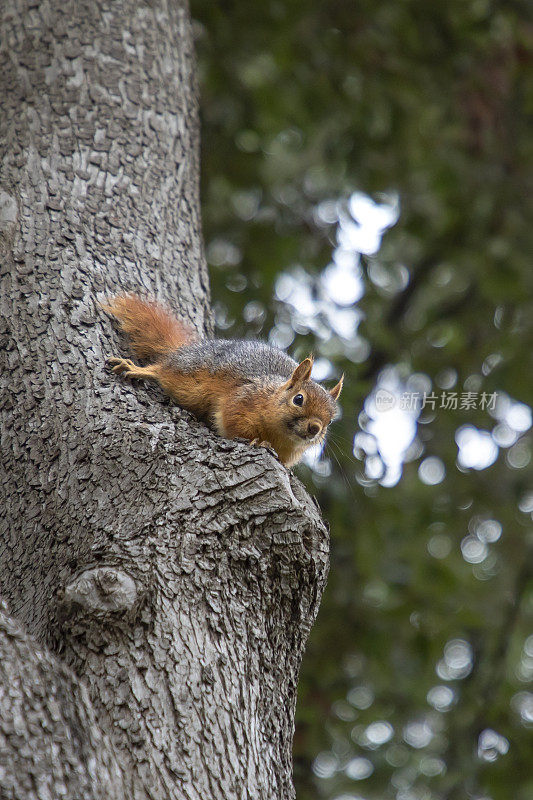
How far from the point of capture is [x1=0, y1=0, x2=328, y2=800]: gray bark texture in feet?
4.71

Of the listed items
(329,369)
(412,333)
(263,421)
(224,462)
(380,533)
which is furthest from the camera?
(412,333)

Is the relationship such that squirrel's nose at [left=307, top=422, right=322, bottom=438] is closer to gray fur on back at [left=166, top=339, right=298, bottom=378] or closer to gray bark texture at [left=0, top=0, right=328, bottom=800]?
gray fur on back at [left=166, top=339, right=298, bottom=378]

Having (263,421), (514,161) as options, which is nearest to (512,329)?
(514,161)

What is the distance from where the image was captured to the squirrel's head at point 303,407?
282 cm

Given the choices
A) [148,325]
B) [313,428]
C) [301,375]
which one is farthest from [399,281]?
[148,325]

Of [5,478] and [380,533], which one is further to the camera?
[380,533]

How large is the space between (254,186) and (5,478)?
115 inches

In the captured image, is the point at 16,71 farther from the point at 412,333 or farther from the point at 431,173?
the point at 412,333

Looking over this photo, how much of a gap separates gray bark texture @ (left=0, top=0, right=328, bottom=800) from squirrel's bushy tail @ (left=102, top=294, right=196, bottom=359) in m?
0.06

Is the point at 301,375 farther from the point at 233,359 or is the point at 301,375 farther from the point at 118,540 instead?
the point at 118,540

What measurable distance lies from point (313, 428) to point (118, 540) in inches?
47.9

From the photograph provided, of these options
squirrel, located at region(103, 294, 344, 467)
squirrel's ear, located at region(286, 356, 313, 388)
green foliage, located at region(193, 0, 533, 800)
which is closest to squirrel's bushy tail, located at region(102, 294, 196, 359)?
squirrel, located at region(103, 294, 344, 467)

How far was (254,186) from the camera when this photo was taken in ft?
15.1

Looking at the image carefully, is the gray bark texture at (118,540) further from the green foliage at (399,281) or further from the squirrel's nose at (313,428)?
the green foliage at (399,281)
